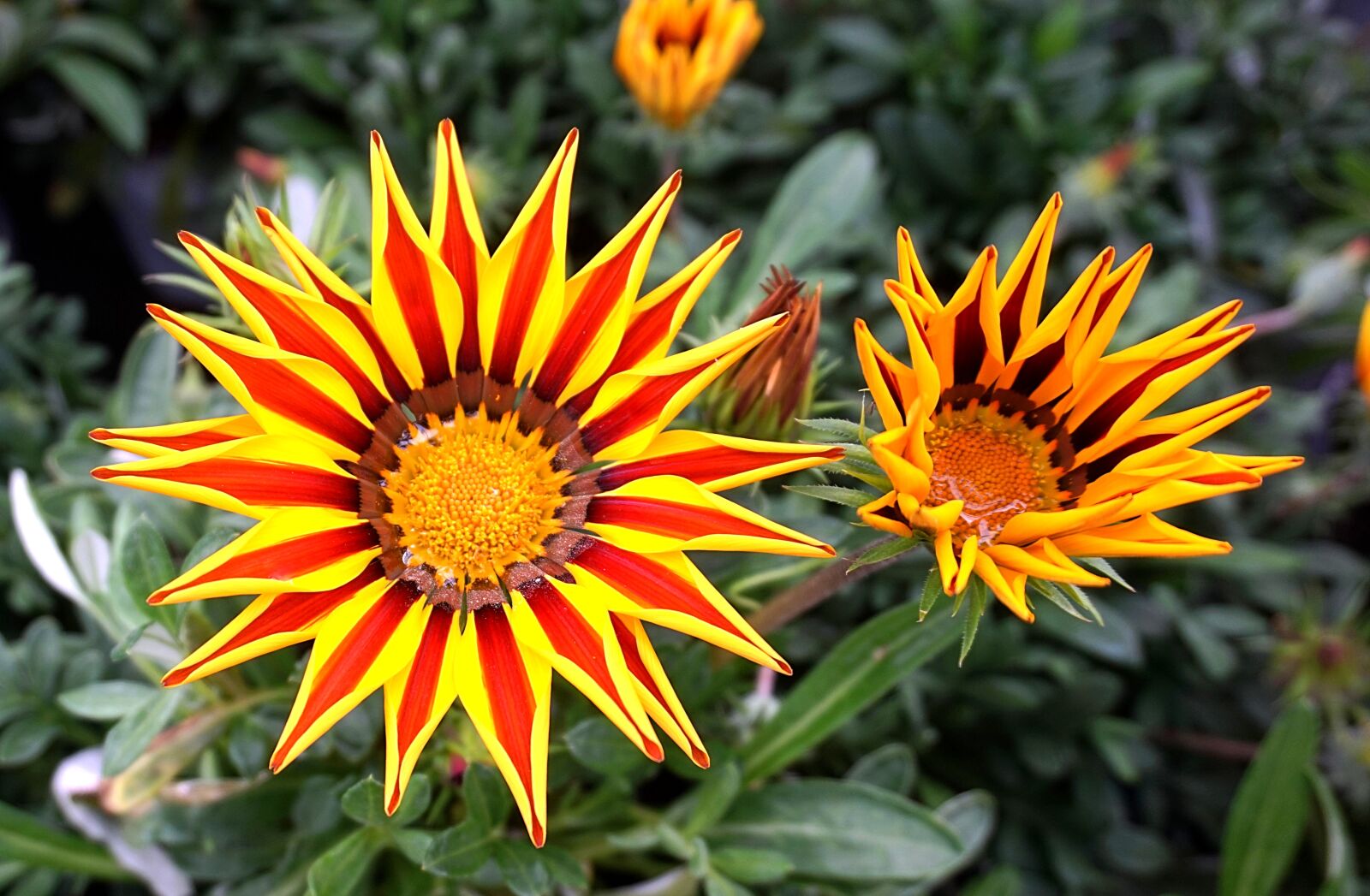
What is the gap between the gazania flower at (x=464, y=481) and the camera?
0.75m

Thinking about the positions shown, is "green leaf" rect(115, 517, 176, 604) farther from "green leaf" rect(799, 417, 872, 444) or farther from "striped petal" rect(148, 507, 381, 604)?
"green leaf" rect(799, 417, 872, 444)

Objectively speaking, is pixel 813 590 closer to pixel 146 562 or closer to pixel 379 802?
pixel 379 802

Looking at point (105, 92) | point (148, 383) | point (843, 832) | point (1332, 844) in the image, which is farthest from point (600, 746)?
point (105, 92)

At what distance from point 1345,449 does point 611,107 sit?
56.8 inches

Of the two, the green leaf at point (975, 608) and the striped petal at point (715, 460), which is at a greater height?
the striped petal at point (715, 460)

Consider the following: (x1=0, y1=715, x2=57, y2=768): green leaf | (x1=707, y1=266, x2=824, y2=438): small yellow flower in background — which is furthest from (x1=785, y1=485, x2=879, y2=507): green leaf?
(x1=0, y1=715, x2=57, y2=768): green leaf

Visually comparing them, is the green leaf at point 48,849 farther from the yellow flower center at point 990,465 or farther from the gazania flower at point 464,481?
the yellow flower center at point 990,465

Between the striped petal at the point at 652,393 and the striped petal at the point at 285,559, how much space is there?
200 mm

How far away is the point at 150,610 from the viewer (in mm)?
973

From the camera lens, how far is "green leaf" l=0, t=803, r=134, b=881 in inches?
46.0

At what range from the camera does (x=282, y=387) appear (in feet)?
2.71

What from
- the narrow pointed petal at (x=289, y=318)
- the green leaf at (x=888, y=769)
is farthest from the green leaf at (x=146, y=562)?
the green leaf at (x=888, y=769)

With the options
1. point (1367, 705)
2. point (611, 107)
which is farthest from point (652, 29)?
point (1367, 705)

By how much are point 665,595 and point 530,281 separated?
270mm
